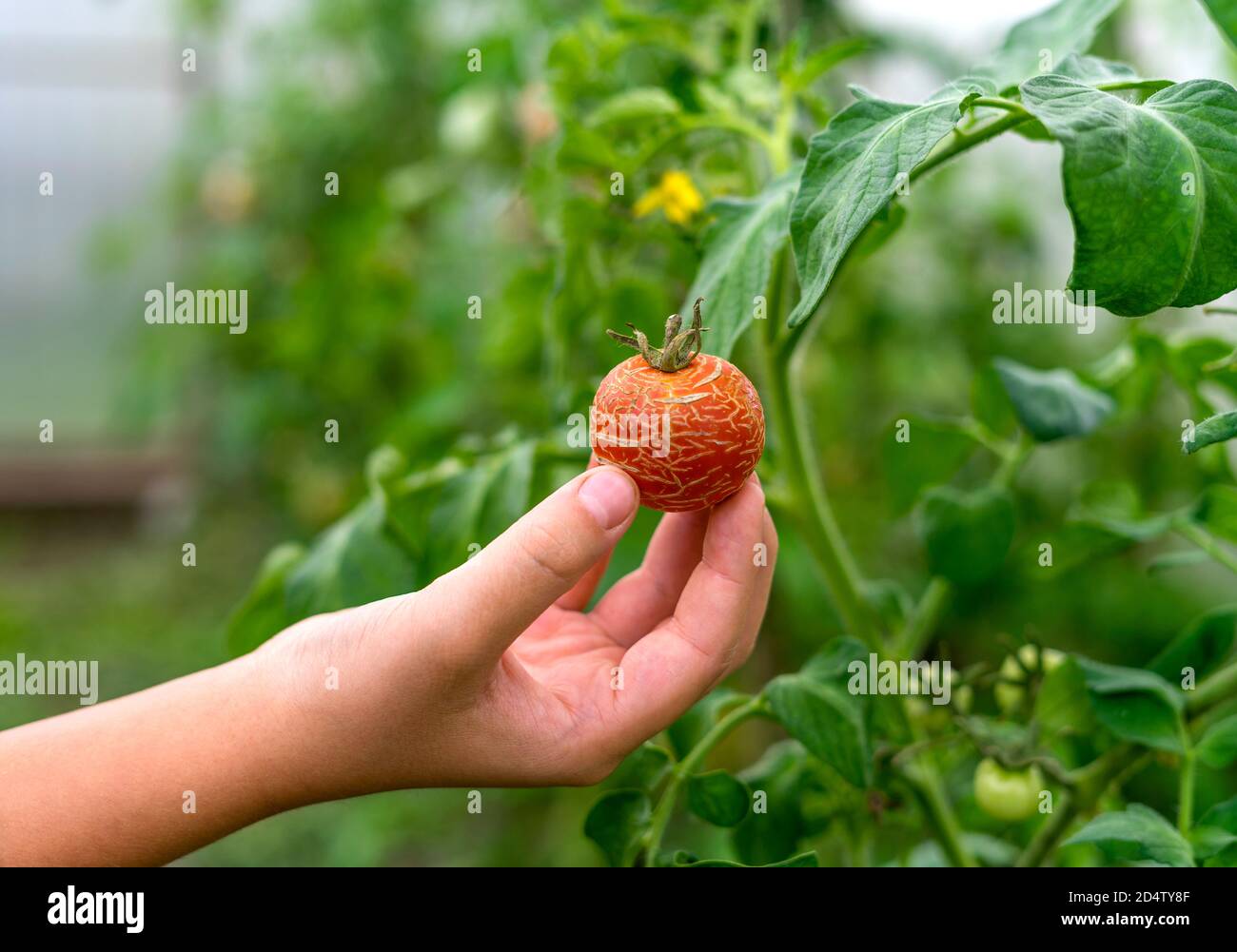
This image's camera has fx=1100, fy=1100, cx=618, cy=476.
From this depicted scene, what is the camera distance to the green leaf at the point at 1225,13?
49 centimetres

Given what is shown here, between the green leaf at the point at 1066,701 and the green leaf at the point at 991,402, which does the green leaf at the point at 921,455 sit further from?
the green leaf at the point at 1066,701

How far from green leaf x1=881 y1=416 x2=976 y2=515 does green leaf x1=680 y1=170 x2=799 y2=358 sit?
0.76 ft

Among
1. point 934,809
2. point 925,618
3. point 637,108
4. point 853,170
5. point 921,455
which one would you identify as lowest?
point 934,809

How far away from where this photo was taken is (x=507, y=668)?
519mm

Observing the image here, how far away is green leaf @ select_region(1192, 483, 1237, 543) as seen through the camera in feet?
1.98

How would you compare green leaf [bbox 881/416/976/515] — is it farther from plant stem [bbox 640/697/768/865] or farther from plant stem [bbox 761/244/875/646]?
plant stem [bbox 640/697/768/865]

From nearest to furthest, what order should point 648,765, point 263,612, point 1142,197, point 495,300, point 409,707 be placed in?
point 1142,197 → point 409,707 → point 648,765 → point 263,612 → point 495,300

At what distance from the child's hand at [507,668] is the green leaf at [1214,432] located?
19 centimetres

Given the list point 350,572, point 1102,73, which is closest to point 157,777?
point 350,572

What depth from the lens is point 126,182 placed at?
11.0 ft

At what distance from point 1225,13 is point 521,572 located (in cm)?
40

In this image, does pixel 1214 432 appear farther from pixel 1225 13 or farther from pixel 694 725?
pixel 694 725

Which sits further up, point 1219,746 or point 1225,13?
point 1225,13
